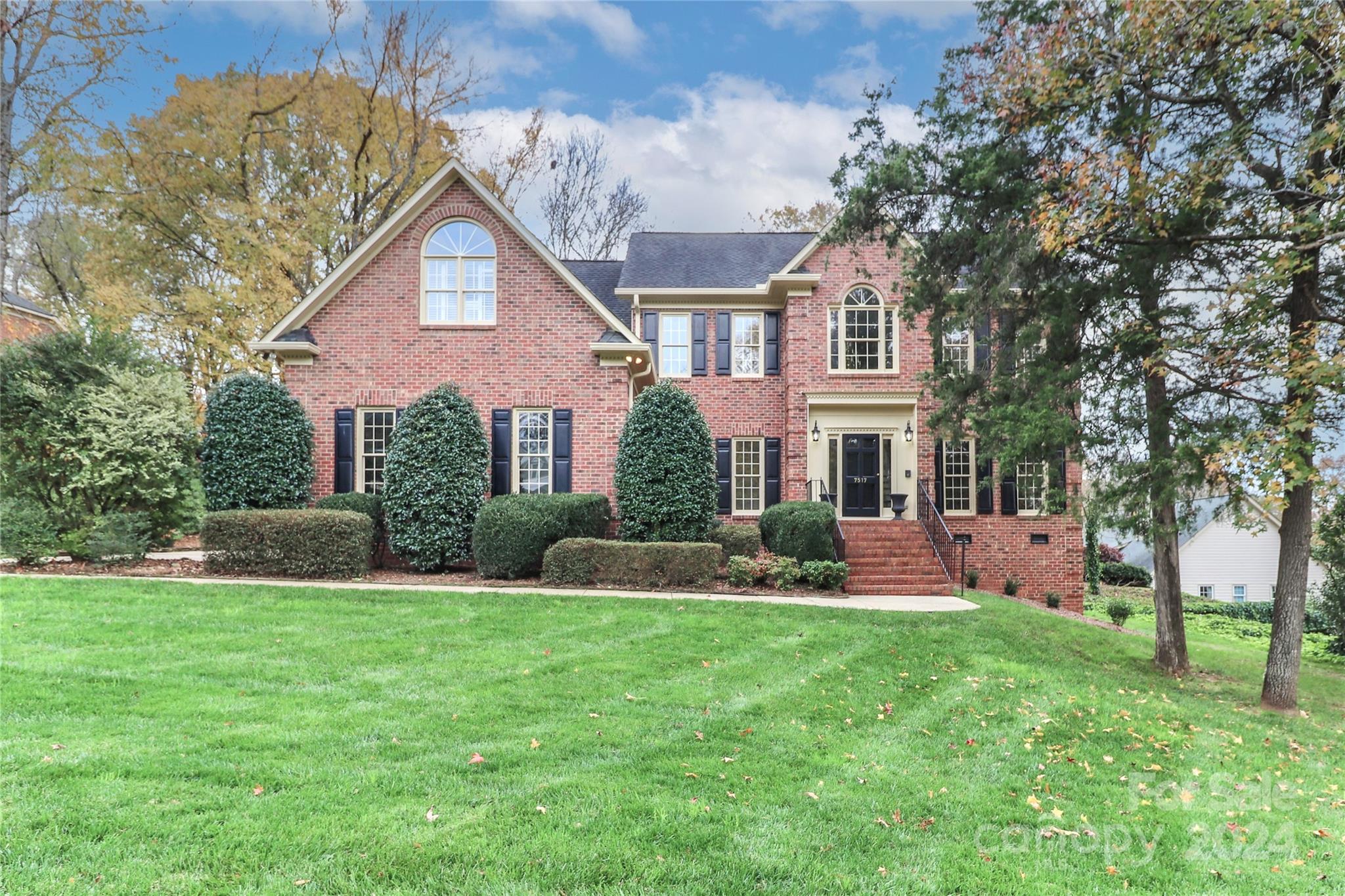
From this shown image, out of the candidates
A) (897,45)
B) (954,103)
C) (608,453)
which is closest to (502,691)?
(608,453)

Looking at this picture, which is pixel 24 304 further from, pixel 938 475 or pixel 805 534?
pixel 938 475

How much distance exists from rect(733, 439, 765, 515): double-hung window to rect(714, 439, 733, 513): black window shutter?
4.7 inches

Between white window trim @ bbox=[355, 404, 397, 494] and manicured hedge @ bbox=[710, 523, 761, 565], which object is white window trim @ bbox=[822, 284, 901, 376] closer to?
manicured hedge @ bbox=[710, 523, 761, 565]

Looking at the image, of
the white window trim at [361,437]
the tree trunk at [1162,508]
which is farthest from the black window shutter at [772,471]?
the white window trim at [361,437]

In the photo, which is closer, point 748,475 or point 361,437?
point 361,437

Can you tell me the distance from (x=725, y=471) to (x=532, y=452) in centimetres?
520

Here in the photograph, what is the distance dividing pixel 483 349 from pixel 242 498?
16.2 ft

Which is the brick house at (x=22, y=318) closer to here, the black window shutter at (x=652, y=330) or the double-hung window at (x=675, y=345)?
the black window shutter at (x=652, y=330)

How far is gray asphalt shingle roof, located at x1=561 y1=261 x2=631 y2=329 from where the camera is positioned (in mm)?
18016

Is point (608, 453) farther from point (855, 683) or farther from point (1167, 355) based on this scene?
point (1167, 355)

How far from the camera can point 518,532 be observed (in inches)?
468

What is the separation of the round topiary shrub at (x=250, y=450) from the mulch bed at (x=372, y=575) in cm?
131

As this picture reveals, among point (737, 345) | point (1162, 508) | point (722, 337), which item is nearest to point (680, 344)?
point (722, 337)

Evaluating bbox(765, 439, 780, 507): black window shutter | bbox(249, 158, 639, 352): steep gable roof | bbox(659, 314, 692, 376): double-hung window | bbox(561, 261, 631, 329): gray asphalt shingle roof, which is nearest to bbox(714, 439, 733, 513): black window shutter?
bbox(765, 439, 780, 507): black window shutter
